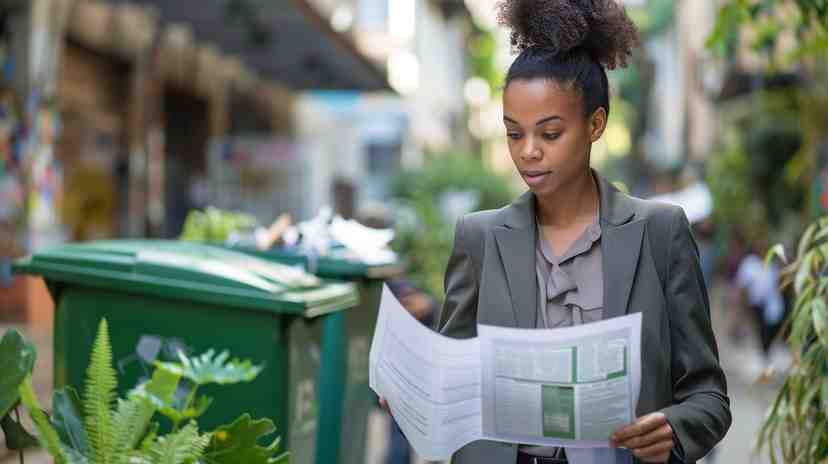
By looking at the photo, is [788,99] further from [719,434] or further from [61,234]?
[719,434]

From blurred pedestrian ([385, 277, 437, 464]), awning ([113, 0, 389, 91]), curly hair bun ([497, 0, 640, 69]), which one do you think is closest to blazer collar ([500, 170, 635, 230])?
curly hair bun ([497, 0, 640, 69])

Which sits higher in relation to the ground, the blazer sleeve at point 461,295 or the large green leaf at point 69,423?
the blazer sleeve at point 461,295

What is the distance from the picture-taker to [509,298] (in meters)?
2.75

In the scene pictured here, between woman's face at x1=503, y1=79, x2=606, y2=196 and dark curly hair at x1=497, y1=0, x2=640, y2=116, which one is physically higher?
dark curly hair at x1=497, y1=0, x2=640, y2=116

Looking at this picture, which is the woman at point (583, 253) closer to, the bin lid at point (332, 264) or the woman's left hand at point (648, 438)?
the woman's left hand at point (648, 438)

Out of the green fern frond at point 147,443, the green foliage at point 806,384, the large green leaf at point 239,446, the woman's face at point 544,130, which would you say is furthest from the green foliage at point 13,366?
the green foliage at point 806,384

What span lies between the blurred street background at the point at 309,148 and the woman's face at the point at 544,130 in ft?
1.06

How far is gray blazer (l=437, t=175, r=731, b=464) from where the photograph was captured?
8.82ft

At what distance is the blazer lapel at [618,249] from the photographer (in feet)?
8.83

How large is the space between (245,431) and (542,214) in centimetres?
95

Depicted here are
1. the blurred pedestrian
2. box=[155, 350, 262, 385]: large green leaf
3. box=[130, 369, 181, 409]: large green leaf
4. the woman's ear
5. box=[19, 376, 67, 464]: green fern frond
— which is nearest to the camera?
the woman's ear

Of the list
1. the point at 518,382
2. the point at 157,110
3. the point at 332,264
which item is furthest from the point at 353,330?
the point at 157,110

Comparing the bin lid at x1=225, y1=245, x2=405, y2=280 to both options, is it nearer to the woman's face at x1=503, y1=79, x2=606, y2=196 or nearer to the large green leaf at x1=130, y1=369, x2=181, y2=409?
the large green leaf at x1=130, y1=369, x2=181, y2=409

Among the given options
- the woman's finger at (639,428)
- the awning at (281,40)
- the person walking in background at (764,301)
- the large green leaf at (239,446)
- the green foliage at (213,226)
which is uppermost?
the awning at (281,40)
